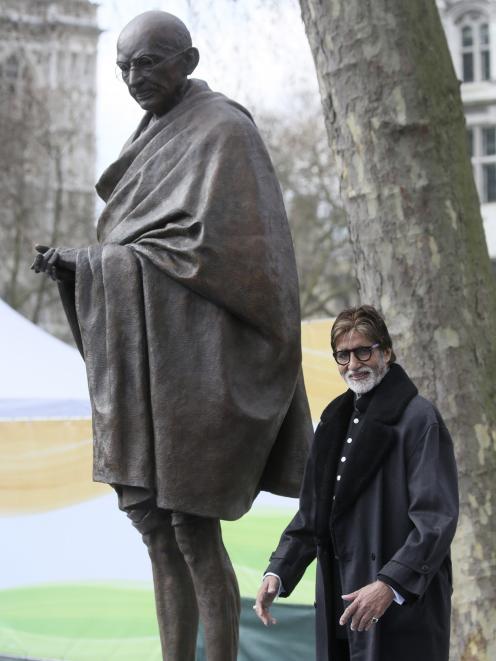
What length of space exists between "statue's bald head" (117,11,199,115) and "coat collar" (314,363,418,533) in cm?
108

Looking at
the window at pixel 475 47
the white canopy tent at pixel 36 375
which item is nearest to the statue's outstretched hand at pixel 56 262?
the white canopy tent at pixel 36 375

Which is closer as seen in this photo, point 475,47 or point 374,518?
point 374,518

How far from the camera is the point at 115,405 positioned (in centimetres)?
377

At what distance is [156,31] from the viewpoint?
3.96 meters

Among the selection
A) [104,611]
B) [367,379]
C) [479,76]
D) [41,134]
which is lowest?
[104,611]

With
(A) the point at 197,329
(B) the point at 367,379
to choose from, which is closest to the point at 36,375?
(A) the point at 197,329

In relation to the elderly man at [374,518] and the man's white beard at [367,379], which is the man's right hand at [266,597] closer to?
the elderly man at [374,518]

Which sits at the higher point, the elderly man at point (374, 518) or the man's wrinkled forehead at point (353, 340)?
the man's wrinkled forehead at point (353, 340)

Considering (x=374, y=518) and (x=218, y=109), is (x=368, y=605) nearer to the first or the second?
(x=374, y=518)

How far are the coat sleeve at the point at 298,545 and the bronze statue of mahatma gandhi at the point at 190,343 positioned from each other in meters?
0.18

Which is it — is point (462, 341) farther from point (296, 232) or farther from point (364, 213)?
point (296, 232)

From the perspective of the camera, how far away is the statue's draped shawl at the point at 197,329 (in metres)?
3.73

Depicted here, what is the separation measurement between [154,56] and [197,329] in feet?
2.70

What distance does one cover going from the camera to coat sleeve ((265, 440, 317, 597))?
3.65m
